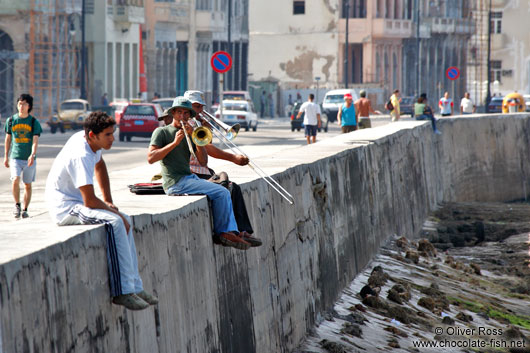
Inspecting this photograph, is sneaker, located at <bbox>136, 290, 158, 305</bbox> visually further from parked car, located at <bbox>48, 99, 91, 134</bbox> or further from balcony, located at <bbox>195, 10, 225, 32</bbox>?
balcony, located at <bbox>195, 10, 225, 32</bbox>

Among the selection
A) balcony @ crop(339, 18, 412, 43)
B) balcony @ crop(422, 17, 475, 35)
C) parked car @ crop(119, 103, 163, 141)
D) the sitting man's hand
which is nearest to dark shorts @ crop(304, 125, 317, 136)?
parked car @ crop(119, 103, 163, 141)

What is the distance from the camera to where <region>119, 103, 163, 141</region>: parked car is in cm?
3888

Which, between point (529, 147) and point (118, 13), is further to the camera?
point (118, 13)

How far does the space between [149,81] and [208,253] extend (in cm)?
5824

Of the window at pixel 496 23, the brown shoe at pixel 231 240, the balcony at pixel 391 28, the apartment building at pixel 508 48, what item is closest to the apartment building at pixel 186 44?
the balcony at pixel 391 28

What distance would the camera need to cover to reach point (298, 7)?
8319cm

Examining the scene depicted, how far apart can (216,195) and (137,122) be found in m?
30.5

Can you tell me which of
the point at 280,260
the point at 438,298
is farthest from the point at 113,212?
the point at 438,298

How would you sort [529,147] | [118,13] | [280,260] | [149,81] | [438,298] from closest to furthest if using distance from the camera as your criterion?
[280,260] < [438,298] < [529,147] < [118,13] < [149,81]

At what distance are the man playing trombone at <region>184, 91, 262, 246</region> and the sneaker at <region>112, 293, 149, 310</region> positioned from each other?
2196mm

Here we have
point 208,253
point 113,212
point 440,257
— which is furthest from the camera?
point 440,257

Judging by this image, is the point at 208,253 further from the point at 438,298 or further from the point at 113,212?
the point at 438,298

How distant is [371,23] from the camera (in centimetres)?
8175

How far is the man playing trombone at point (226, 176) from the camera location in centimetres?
895
